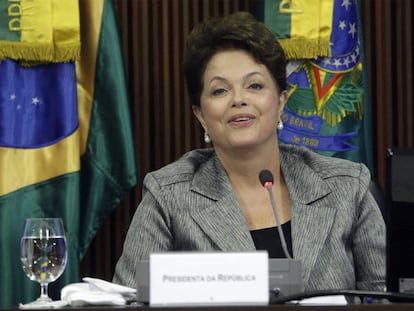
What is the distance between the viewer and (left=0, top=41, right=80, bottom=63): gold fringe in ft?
12.1

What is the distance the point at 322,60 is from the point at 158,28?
36.8 inches

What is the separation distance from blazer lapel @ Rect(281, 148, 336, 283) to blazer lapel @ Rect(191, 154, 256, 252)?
0.14 m

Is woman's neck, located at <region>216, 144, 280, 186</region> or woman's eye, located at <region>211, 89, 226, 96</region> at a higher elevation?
woman's eye, located at <region>211, 89, 226, 96</region>

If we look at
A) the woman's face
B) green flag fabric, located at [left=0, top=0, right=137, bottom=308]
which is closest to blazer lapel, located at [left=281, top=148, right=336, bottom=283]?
the woman's face

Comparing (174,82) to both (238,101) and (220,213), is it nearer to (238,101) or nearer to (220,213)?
(238,101)

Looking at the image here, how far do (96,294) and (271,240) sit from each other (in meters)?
0.85

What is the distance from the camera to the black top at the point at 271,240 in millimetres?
2611

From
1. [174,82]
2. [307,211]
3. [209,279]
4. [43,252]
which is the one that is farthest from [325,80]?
[209,279]

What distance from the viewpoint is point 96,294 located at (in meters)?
1.90

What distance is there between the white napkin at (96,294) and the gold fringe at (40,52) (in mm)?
1844

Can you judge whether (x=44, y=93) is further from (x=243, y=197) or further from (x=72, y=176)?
(x=243, y=197)

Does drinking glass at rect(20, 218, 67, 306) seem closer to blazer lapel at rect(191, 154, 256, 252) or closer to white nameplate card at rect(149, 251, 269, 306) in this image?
white nameplate card at rect(149, 251, 269, 306)

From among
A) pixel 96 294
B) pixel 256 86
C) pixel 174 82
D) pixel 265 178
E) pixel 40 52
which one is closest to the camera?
pixel 96 294

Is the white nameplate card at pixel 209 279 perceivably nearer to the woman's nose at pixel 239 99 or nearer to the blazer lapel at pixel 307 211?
the blazer lapel at pixel 307 211
